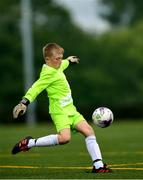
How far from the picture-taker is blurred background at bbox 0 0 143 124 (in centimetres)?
6426

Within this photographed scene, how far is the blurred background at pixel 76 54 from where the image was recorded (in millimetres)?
64263

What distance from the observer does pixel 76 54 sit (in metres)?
69.8

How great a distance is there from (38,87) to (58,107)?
439 mm

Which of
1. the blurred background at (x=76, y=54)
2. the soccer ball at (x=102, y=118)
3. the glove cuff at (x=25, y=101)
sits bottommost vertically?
the soccer ball at (x=102, y=118)

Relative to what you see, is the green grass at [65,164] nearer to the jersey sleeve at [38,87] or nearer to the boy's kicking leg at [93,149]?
the boy's kicking leg at [93,149]

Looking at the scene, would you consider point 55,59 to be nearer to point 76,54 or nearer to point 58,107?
point 58,107

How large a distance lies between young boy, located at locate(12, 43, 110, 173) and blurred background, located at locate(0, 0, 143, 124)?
147 ft

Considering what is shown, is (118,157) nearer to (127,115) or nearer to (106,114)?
(106,114)

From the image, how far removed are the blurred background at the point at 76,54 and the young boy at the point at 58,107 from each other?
4473 centimetres

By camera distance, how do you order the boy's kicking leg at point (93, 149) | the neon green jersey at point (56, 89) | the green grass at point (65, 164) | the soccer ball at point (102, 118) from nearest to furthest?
the green grass at point (65, 164) → the boy's kicking leg at point (93, 149) → the neon green jersey at point (56, 89) → the soccer ball at point (102, 118)

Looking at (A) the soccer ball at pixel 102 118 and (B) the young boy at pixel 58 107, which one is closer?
(B) the young boy at pixel 58 107

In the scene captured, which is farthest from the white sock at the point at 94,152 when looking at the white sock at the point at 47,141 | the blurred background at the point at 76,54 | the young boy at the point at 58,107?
the blurred background at the point at 76,54

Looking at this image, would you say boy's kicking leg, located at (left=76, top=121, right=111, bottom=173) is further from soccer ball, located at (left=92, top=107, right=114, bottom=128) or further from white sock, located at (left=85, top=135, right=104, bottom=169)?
soccer ball, located at (left=92, top=107, right=114, bottom=128)

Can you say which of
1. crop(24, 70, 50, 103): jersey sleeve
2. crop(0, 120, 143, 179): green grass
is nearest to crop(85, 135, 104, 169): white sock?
crop(0, 120, 143, 179): green grass
